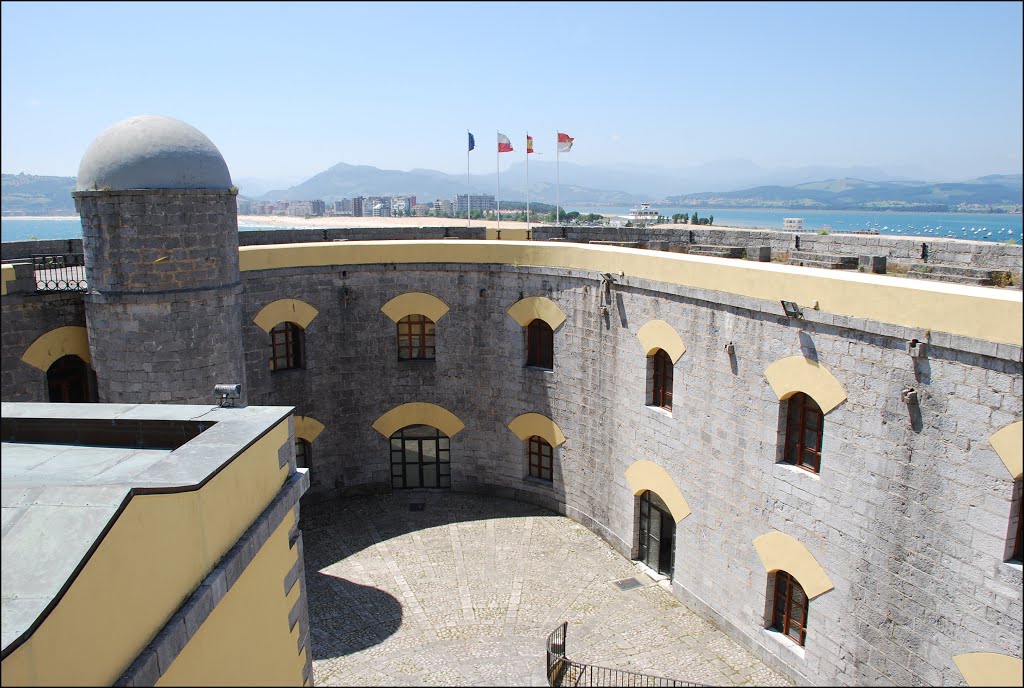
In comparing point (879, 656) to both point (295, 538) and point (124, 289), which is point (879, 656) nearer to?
point (295, 538)

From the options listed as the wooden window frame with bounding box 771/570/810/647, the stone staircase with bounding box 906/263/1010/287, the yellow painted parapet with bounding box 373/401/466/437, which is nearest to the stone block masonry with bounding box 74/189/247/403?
the yellow painted parapet with bounding box 373/401/466/437

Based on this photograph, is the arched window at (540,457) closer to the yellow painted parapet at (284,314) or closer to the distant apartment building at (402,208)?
the yellow painted parapet at (284,314)

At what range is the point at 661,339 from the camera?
15086 mm

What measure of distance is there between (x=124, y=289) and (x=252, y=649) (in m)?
8.45

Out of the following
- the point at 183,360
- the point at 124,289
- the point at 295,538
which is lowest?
the point at 295,538

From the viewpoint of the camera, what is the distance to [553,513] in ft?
63.9

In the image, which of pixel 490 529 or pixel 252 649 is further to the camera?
pixel 490 529

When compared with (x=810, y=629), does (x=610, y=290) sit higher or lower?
higher

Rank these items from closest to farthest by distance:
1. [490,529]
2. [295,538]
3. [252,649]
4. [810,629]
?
[252,649] → [295,538] → [810,629] → [490,529]

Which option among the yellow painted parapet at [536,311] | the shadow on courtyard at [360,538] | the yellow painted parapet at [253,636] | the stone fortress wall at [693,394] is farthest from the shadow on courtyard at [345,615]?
the yellow painted parapet at [536,311]

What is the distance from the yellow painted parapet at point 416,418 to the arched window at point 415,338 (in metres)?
1.30

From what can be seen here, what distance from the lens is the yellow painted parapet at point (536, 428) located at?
18.9 metres

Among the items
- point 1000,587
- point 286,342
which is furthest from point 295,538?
point 286,342

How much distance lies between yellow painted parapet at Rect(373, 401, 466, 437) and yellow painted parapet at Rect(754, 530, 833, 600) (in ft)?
30.5
